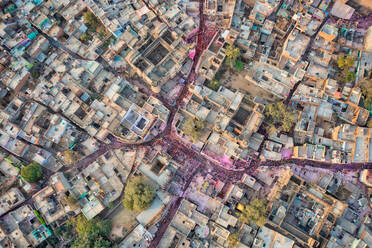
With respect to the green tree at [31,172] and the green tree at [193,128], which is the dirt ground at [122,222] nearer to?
the green tree at [31,172]

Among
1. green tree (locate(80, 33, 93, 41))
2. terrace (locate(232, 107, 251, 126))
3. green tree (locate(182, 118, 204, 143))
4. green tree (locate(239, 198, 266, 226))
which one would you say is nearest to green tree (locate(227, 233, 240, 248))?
green tree (locate(239, 198, 266, 226))

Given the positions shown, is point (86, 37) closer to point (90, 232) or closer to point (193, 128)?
point (193, 128)

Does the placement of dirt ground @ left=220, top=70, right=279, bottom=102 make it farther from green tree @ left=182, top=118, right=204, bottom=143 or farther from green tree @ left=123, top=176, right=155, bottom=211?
green tree @ left=123, top=176, right=155, bottom=211

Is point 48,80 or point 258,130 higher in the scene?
point 258,130

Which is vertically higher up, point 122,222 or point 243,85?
point 243,85

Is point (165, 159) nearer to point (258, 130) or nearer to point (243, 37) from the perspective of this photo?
point (258, 130)

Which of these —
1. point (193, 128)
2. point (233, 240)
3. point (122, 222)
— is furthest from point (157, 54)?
point (233, 240)

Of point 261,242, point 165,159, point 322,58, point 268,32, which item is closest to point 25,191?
point 165,159
